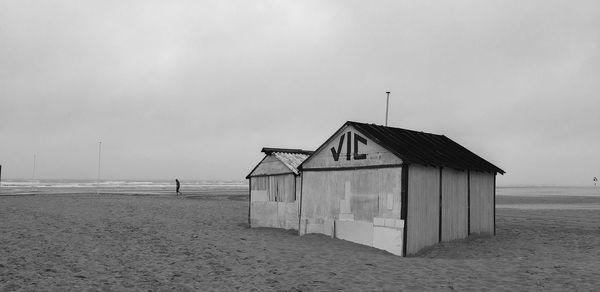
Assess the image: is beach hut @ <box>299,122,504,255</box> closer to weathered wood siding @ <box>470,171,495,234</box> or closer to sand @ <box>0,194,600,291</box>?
weathered wood siding @ <box>470,171,495,234</box>

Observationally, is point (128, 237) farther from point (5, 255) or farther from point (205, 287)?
point (205, 287)

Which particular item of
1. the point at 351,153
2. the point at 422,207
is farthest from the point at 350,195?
the point at 422,207

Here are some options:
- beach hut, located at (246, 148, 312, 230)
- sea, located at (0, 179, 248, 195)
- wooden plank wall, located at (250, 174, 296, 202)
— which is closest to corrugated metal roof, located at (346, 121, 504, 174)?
beach hut, located at (246, 148, 312, 230)

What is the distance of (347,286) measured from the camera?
9.13m

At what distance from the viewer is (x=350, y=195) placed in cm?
1528

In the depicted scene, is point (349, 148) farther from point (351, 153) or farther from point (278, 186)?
point (278, 186)

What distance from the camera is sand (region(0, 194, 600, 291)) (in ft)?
30.5

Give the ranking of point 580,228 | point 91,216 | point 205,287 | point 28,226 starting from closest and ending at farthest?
point 205,287 → point 28,226 → point 580,228 → point 91,216

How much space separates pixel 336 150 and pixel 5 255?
10345 mm

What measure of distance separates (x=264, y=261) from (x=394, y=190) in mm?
4598

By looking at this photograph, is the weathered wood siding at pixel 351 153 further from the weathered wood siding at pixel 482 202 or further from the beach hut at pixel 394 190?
the weathered wood siding at pixel 482 202

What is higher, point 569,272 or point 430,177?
Answer: point 430,177

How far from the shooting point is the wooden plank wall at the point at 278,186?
60.6 ft

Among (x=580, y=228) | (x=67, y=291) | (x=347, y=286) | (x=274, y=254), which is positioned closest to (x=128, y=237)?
(x=274, y=254)
